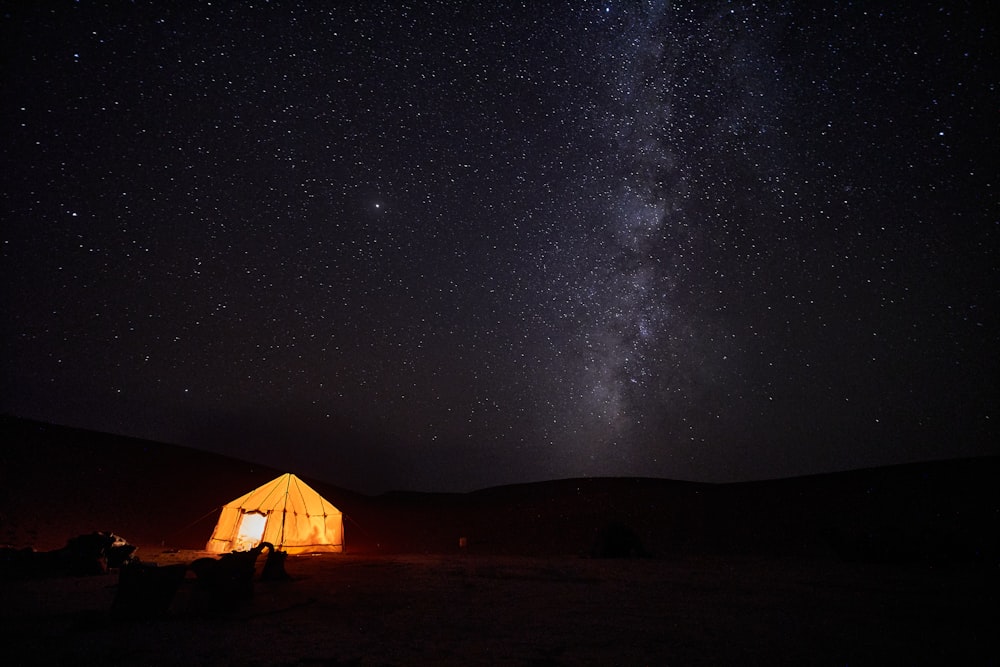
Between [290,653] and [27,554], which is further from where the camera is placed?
[27,554]

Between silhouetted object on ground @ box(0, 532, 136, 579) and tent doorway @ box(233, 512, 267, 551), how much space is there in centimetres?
510

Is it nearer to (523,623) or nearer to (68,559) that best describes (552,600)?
(523,623)

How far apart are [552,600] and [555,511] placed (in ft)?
65.3

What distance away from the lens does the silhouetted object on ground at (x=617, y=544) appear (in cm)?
1177

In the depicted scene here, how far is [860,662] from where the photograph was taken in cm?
355

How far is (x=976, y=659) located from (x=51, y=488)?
2649 cm

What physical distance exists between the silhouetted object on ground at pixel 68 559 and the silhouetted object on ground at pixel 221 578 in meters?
3.66

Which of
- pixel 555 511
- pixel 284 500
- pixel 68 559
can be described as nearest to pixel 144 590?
pixel 68 559

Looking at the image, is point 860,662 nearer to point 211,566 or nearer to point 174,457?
point 211,566

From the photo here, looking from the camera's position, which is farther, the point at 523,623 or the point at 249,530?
the point at 249,530

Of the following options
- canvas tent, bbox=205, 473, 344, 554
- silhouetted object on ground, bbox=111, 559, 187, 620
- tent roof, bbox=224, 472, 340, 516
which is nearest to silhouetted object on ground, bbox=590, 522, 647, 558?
canvas tent, bbox=205, 473, 344, 554

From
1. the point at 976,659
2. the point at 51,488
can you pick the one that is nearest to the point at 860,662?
the point at 976,659

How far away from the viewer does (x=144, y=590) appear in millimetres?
4551

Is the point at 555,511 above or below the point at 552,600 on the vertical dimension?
above
